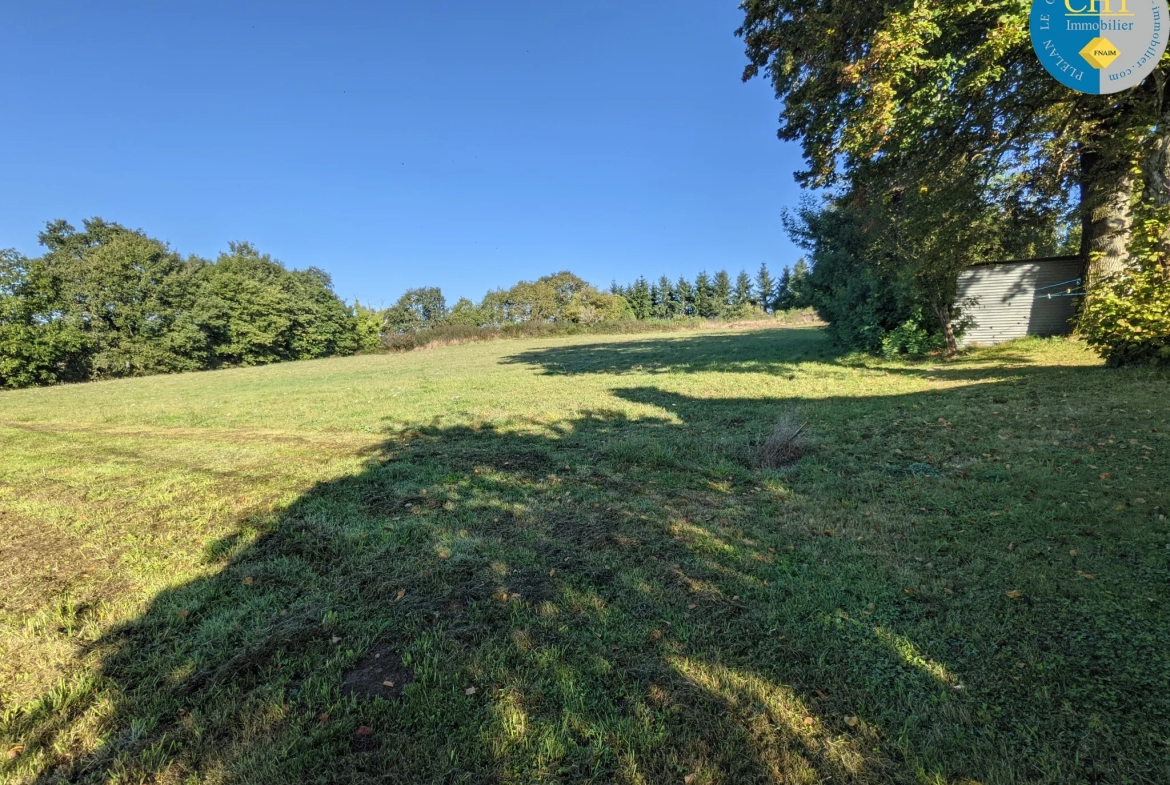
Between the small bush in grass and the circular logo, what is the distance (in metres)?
7.03

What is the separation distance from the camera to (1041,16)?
259 inches

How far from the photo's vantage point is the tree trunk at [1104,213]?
9234 millimetres

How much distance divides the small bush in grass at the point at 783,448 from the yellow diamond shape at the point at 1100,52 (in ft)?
25.4

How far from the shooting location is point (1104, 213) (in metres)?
10.8

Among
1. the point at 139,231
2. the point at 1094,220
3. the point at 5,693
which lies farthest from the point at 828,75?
the point at 139,231

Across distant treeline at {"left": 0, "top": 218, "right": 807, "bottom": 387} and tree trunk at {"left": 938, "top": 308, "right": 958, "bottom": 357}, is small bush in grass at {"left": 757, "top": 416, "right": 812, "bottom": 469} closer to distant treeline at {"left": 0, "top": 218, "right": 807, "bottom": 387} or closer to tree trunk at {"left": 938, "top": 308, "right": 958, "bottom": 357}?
tree trunk at {"left": 938, "top": 308, "right": 958, "bottom": 357}

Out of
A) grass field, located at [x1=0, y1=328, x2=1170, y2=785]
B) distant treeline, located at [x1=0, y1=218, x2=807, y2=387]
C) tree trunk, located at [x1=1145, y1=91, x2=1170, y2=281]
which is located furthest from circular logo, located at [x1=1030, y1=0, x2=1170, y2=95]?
distant treeline, located at [x1=0, y1=218, x2=807, y2=387]

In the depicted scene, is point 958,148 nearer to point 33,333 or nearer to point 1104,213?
point 1104,213

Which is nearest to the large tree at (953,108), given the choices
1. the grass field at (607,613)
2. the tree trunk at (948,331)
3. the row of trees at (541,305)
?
the tree trunk at (948,331)

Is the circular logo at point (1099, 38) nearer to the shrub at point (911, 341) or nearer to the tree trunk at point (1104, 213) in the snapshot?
the tree trunk at point (1104, 213)

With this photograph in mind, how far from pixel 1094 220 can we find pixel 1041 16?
24.6 ft

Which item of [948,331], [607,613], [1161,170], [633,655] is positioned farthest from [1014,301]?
[633,655]

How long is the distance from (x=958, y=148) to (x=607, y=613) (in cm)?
1229

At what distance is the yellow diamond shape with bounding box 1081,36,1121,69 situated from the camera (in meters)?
6.97
